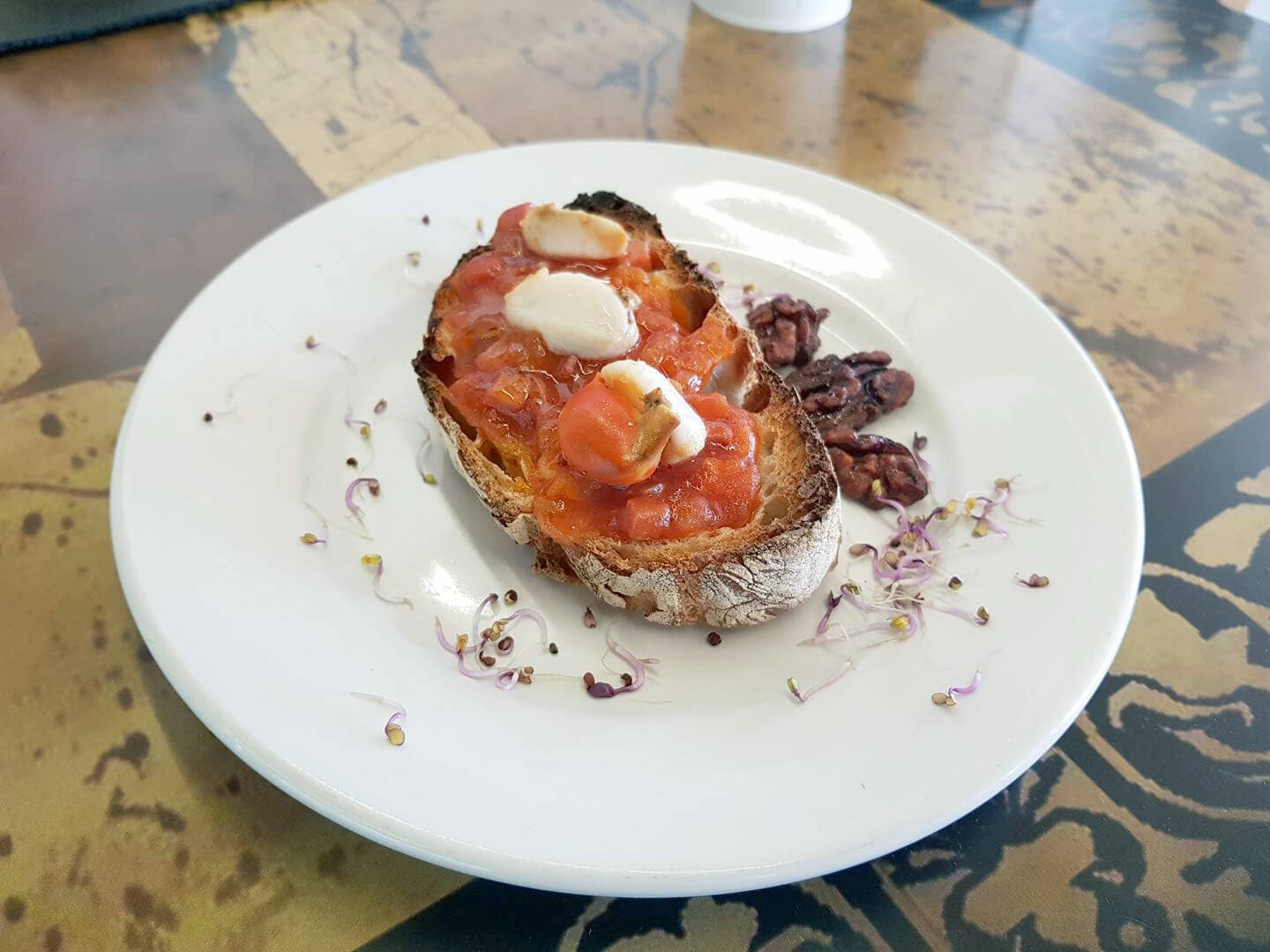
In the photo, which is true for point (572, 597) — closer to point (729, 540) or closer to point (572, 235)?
point (729, 540)

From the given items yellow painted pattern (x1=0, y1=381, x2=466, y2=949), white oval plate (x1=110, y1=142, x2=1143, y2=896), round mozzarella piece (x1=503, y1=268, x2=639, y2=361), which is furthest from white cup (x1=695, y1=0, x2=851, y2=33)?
yellow painted pattern (x1=0, y1=381, x2=466, y2=949)

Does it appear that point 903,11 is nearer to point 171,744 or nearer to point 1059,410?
point 1059,410

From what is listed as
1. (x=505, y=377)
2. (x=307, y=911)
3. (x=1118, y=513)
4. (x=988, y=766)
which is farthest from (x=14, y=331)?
(x=1118, y=513)

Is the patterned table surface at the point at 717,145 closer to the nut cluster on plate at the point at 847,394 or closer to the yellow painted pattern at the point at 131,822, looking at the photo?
the yellow painted pattern at the point at 131,822

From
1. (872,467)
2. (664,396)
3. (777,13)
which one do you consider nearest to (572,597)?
(664,396)

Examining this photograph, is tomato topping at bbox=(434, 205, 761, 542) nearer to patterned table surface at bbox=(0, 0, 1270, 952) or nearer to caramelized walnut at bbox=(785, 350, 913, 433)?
caramelized walnut at bbox=(785, 350, 913, 433)

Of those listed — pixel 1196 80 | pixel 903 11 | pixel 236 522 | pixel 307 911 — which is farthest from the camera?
pixel 903 11
